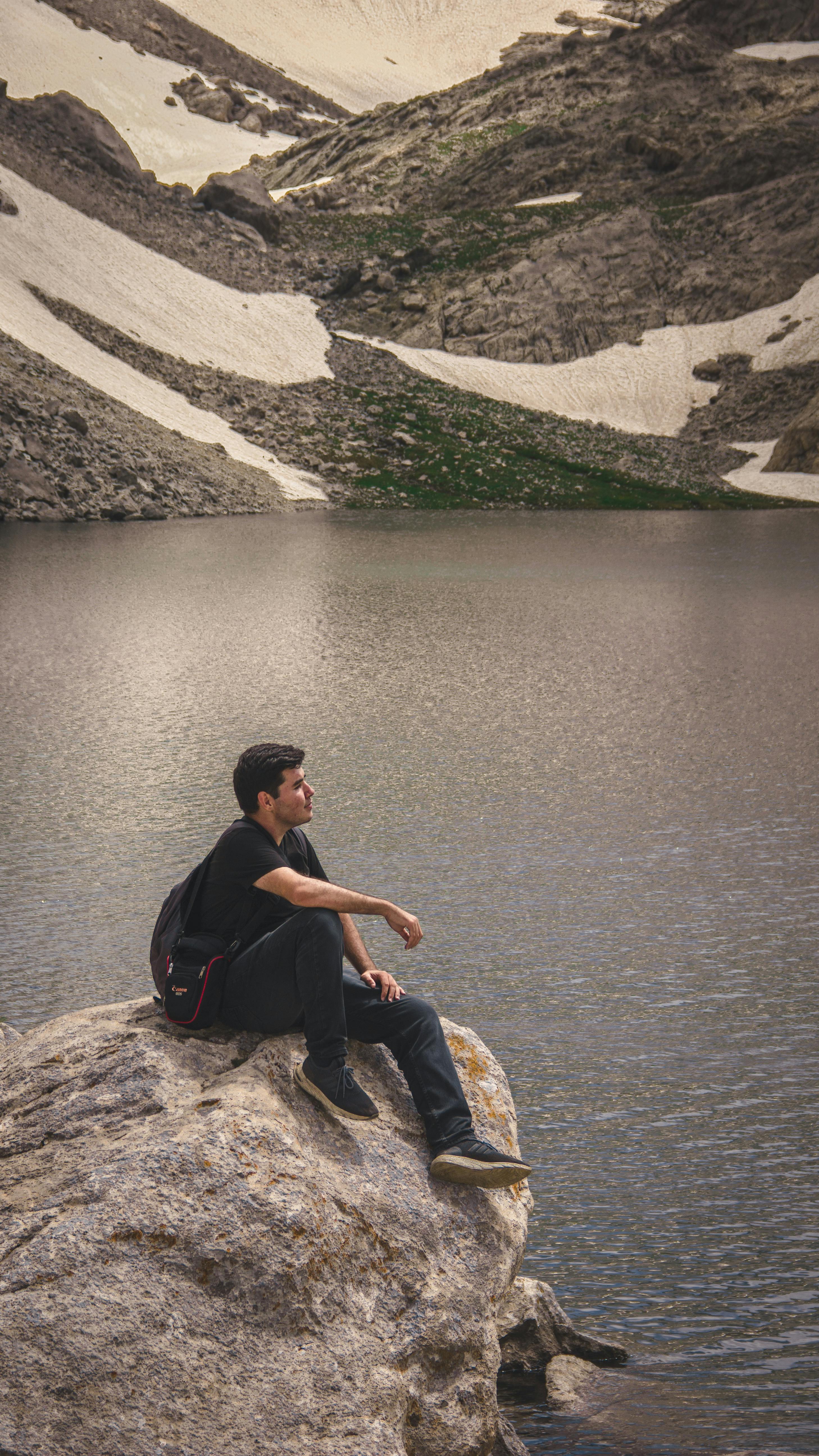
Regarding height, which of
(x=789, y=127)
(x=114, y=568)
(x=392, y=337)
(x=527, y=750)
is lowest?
(x=114, y=568)

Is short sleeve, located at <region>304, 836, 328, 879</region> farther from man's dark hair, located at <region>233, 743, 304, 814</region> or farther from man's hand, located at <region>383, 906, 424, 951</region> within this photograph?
man's hand, located at <region>383, 906, 424, 951</region>

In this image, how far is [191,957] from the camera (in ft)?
17.6

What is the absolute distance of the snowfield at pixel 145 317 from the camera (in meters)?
61.9

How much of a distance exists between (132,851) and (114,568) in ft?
75.8

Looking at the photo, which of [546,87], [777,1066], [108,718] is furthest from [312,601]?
[546,87]

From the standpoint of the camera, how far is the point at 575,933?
32.0 feet

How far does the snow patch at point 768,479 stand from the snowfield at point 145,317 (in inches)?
1067

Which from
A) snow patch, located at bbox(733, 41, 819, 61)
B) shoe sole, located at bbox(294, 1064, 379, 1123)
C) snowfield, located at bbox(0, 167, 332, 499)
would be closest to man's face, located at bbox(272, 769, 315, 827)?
shoe sole, located at bbox(294, 1064, 379, 1123)

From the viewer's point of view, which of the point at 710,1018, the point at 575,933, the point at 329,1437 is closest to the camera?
the point at 329,1437

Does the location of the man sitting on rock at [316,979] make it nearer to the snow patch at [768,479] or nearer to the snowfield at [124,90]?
the snow patch at [768,479]

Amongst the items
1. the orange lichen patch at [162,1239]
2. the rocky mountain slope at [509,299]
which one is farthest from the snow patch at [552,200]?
the orange lichen patch at [162,1239]

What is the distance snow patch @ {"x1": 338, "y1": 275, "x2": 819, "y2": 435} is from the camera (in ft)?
289

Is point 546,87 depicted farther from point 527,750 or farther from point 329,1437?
point 329,1437

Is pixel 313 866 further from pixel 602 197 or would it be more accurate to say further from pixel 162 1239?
pixel 602 197
